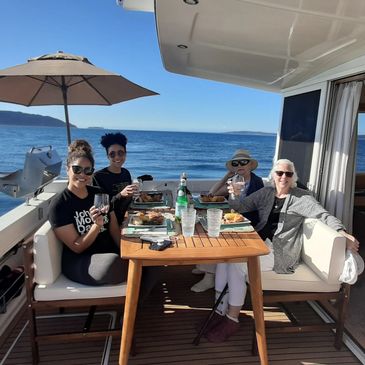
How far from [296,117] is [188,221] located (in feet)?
7.45

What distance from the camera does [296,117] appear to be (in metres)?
3.29

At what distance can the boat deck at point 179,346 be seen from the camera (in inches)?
68.4

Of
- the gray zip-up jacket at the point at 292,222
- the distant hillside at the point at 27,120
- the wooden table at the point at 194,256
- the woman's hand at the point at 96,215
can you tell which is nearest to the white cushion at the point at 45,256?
the woman's hand at the point at 96,215

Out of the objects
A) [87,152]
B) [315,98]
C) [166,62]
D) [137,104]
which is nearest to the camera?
[87,152]

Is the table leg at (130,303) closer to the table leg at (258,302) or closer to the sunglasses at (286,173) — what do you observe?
the table leg at (258,302)

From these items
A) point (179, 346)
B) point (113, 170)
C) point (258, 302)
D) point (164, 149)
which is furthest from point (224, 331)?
point (164, 149)

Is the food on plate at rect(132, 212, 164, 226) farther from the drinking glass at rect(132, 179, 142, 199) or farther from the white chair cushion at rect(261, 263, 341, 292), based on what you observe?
the white chair cushion at rect(261, 263, 341, 292)

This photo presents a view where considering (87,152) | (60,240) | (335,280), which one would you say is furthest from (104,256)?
(335,280)

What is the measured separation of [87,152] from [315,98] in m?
2.15

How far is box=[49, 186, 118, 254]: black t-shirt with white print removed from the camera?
167 centimetres

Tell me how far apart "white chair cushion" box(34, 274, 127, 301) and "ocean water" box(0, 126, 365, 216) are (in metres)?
14.2

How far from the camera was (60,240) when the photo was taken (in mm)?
1743

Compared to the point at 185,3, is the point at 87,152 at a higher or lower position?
lower

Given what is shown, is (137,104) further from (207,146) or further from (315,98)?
(315,98)
